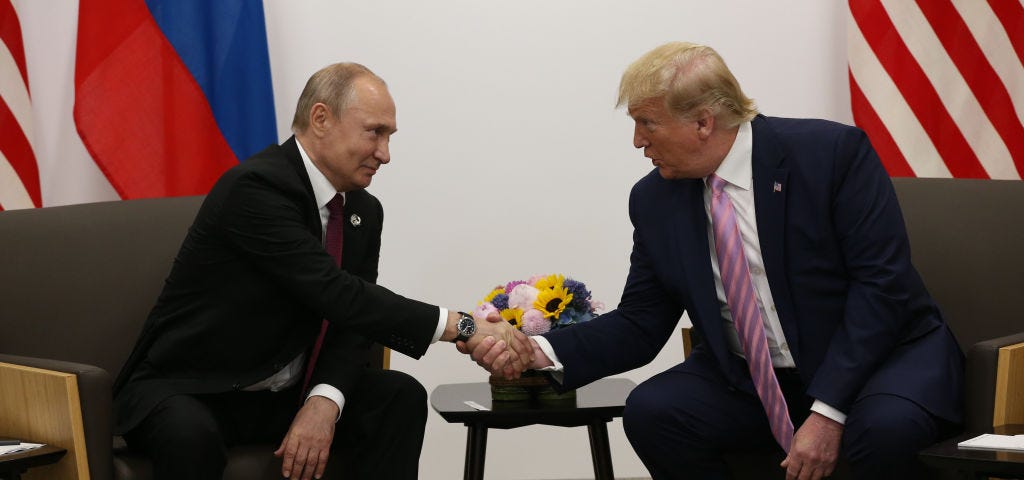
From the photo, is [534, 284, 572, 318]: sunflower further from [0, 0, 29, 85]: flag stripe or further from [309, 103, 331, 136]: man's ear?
[0, 0, 29, 85]: flag stripe

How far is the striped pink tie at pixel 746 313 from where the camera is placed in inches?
112

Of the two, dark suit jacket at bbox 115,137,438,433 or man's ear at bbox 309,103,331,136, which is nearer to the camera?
dark suit jacket at bbox 115,137,438,433

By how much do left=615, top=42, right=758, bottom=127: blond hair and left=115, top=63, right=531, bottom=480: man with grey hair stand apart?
2.44 ft

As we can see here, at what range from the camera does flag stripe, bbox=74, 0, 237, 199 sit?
4.01 metres

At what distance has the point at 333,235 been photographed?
3186mm

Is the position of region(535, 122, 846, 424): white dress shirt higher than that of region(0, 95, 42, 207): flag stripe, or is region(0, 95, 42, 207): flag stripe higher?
region(0, 95, 42, 207): flag stripe

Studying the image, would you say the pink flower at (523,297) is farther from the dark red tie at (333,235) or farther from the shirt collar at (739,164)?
the shirt collar at (739,164)

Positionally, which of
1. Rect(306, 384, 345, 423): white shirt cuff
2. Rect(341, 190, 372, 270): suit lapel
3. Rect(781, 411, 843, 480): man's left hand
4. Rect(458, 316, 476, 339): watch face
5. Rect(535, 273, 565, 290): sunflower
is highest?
Rect(341, 190, 372, 270): suit lapel

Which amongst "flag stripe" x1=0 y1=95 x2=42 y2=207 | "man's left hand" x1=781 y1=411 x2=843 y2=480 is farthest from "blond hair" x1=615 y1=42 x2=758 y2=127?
"flag stripe" x1=0 y1=95 x2=42 y2=207

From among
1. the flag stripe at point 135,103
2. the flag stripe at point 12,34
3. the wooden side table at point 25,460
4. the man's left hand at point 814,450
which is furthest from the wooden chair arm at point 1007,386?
the flag stripe at point 12,34

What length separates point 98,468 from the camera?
2.62m

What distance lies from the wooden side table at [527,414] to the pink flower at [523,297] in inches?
11.2

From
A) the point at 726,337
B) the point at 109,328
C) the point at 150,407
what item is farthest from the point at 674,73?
the point at 109,328

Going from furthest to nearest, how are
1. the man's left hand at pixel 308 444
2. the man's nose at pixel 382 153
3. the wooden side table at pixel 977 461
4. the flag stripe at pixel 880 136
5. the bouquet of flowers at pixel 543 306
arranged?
the flag stripe at pixel 880 136
the bouquet of flowers at pixel 543 306
the man's nose at pixel 382 153
the man's left hand at pixel 308 444
the wooden side table at pixel 977 461
